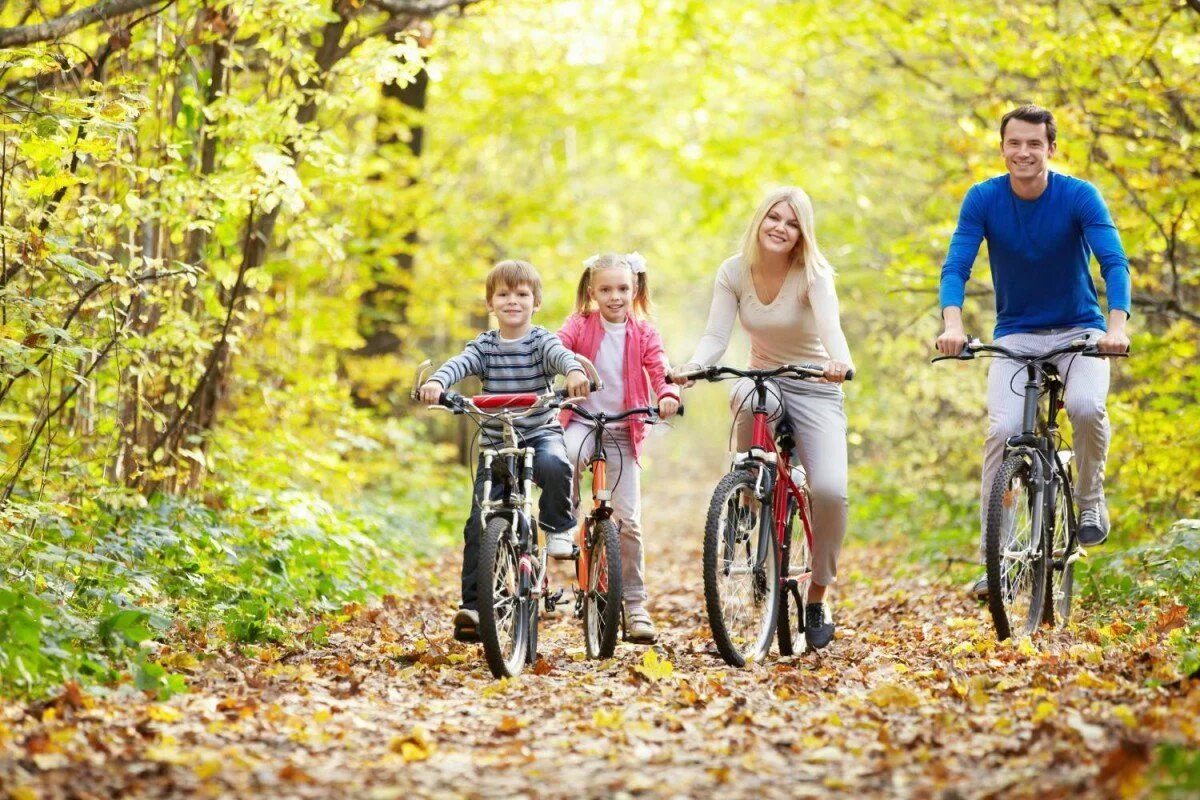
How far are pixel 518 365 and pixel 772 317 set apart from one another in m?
1.29

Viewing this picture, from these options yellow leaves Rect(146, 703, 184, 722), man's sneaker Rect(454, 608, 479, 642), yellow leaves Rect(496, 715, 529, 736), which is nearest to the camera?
yellow leaves Rect(146, 703, 184, 722)

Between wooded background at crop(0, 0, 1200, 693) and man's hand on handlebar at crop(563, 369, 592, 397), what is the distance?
6.37 ft

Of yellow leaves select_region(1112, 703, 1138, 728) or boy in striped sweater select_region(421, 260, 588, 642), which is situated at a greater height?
boy in striped sweater select_region(421, 260, 588, 642)

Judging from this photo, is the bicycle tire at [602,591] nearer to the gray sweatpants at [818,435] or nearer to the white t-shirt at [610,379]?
the white t-shirt at [610,379]

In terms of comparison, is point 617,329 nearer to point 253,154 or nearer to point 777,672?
point 777,672

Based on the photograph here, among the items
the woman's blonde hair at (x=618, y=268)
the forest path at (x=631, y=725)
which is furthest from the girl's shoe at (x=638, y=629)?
the woman's blonde hair at (x=618, y=268)

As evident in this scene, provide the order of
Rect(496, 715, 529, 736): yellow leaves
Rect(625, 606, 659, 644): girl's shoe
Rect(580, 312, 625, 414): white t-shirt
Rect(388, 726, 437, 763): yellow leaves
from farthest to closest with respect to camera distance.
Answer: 1. Rect(580, 312, 625, 414): white t-shirt
2. Rect(625, 606, 659, 644): girl's shoe
3. Rect(496, 715, 529, 736): yellow leaves
4. Rect(388, 726, 437, 763): yellow leaves

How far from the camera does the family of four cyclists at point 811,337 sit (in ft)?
20.7

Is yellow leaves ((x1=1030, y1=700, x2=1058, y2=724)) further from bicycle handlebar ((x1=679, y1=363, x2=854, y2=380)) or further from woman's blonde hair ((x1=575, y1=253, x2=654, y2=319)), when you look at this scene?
woman's blonde hair ((x1=575, y1=253, x2=654, y2=319))

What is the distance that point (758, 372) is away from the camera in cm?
620

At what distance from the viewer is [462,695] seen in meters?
5.55

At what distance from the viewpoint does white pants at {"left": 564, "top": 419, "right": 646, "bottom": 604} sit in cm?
660

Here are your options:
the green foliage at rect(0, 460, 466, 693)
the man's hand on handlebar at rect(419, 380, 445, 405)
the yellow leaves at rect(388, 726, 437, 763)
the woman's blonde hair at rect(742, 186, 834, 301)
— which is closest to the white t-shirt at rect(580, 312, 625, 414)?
the woman's blonde hair at rect(742, 186, 834, 301)

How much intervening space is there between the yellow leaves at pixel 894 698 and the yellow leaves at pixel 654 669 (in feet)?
3.33
